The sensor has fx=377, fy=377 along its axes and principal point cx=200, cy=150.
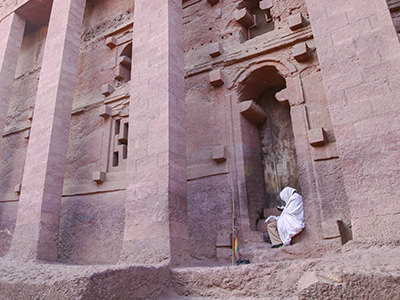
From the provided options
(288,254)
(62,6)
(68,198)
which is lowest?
(288,254)

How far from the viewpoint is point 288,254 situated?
5.38 meters

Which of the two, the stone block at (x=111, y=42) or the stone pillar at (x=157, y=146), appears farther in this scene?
the stone block at (x=111, y=42)

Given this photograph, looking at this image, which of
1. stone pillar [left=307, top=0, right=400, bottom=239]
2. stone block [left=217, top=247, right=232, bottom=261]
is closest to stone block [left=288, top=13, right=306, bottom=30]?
stone pillar [left=307, top=0, right=400, bottom=239]

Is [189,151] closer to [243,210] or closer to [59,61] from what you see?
[243,210]

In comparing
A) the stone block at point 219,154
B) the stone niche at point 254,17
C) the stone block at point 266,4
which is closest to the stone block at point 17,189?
the stone block at point 219,154

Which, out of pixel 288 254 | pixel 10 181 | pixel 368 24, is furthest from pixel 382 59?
pixel 10 181

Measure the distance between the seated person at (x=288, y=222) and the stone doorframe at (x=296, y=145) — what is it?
12cm

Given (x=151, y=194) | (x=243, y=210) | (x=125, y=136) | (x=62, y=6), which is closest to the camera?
(x=151, y=194)

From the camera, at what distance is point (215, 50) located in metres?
7.46

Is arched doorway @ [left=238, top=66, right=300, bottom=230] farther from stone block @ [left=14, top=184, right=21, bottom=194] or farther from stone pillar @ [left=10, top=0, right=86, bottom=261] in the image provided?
stone block @ [left=14, top=184, right=21, bottom=194]

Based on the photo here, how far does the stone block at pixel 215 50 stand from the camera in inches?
294

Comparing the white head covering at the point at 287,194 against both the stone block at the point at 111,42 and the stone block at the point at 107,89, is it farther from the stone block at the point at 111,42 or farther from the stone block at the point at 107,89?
the stone block at the point at 111,42

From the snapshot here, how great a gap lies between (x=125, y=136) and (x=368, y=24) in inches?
211

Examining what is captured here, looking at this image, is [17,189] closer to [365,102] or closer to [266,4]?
[266,4]
